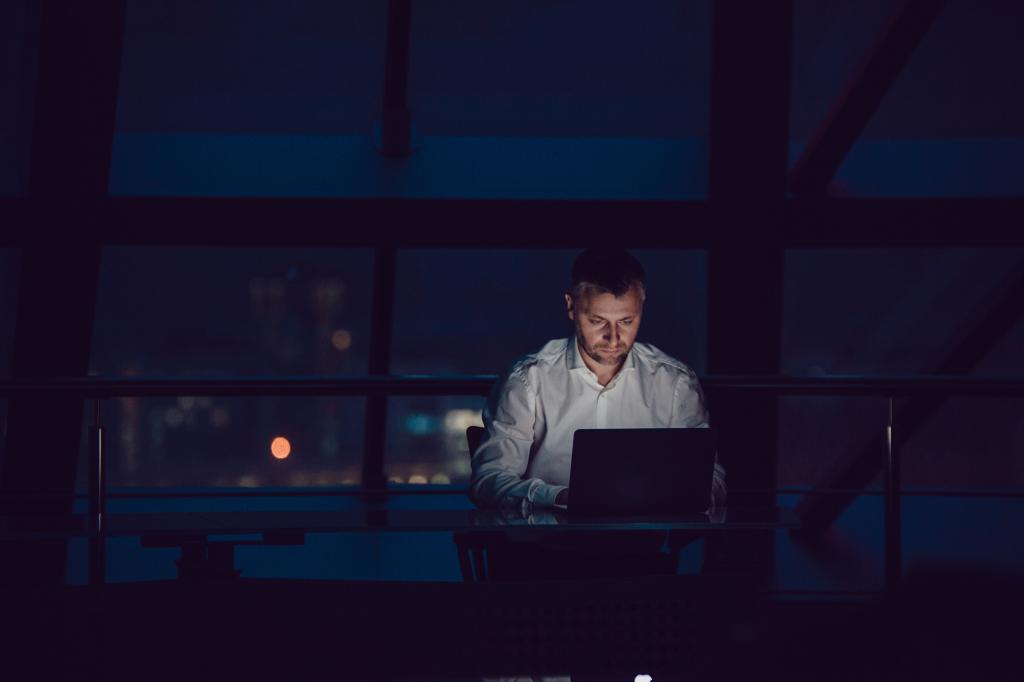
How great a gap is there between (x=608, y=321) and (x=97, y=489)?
3.83 feet

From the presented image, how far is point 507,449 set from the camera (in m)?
2.13

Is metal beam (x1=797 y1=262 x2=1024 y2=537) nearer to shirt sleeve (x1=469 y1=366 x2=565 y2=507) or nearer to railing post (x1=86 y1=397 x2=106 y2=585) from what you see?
shirt sleeve (x1=469 y1=366 x2=565 y2=507)

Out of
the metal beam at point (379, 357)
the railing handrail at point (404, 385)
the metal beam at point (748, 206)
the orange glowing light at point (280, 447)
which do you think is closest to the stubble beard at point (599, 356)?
the railing handrail at point (404, 385)

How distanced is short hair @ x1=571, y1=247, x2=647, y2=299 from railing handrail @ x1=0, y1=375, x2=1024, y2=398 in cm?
69

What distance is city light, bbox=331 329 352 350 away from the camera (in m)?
4.90

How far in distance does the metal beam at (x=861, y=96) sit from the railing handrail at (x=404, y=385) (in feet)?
4.32

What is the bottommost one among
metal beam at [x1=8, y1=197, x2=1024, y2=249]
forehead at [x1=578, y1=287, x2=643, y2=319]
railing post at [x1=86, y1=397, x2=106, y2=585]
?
railing post at [x1=86, y1=397, x2=106, y2=585]

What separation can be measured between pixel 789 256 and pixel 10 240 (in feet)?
10.4

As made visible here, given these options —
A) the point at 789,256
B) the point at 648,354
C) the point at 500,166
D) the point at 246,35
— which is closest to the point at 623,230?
the point at 500,166

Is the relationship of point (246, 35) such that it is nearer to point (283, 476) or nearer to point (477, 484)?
point (283, 476)

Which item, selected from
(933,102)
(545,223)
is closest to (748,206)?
(545,223)

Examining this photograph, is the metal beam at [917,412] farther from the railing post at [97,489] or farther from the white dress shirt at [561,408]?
the railing post at [97,489]

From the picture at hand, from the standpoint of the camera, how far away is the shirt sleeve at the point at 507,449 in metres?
2.00

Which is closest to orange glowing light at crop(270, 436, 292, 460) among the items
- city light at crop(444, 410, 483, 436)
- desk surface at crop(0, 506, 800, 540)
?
city light at crop(444, 410, 483, 436)
